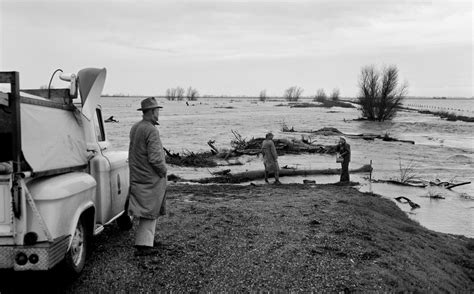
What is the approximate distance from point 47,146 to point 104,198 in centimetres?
142

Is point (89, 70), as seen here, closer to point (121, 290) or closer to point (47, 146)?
point (47, 146)

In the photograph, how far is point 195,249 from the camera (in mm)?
6559

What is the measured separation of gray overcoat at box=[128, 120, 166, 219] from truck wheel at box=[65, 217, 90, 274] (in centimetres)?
74

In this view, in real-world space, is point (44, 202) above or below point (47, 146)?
below

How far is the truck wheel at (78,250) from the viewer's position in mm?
4930

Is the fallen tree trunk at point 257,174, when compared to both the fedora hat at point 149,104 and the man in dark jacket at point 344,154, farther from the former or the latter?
the fedora hat at point 149,104

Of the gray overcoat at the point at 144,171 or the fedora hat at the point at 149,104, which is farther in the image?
Answer: the fedora hat at the point at 149,104

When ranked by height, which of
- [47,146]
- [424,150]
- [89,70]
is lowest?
[424,150]

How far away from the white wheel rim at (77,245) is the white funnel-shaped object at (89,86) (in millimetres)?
1513

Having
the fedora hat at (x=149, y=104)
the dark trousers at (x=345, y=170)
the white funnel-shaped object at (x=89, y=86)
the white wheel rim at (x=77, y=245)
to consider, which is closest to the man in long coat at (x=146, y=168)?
the fedora hat at (x=149, y=104)

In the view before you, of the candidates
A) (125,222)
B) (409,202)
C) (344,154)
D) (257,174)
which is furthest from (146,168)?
(257,174)

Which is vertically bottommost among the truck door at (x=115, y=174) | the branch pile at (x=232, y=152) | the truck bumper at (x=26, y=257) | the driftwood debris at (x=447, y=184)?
the driftwood debris at (x=447, y=184)

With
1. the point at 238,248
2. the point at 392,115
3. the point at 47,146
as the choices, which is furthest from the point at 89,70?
the point at 392,115

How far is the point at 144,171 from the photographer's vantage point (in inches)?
231
